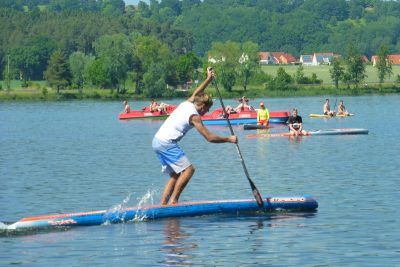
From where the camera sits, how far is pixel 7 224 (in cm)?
2114

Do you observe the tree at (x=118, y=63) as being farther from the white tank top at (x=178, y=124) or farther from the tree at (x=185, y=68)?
the white tank top at (x=178, y=124)

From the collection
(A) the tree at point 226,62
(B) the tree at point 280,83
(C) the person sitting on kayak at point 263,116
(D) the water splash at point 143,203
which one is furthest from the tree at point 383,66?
(D) the water splash at point 143,203

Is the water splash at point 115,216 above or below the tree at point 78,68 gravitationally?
above

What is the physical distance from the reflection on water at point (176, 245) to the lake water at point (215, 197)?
0.02 meters

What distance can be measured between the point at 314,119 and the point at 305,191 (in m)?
42.2

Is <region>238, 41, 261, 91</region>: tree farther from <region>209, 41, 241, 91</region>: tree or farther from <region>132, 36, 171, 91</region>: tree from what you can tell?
<region>132, 36, 171, 91</region>: tree

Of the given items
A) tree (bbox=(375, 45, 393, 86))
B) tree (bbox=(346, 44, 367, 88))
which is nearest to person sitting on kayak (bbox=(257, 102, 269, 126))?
tree (bbox=(346, 44, 367, 88))

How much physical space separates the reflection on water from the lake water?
2 centimetres

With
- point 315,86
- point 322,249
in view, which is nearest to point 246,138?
point 322,249

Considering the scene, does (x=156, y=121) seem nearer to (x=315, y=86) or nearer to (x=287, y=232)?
(x=287, y=232)

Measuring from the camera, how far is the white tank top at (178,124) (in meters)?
20.9

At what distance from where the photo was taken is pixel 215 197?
86.4 ft

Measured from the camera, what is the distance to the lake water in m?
18.5

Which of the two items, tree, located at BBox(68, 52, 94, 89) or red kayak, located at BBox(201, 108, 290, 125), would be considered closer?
red kayak, located at BBox(201, 108, 290, 125)
